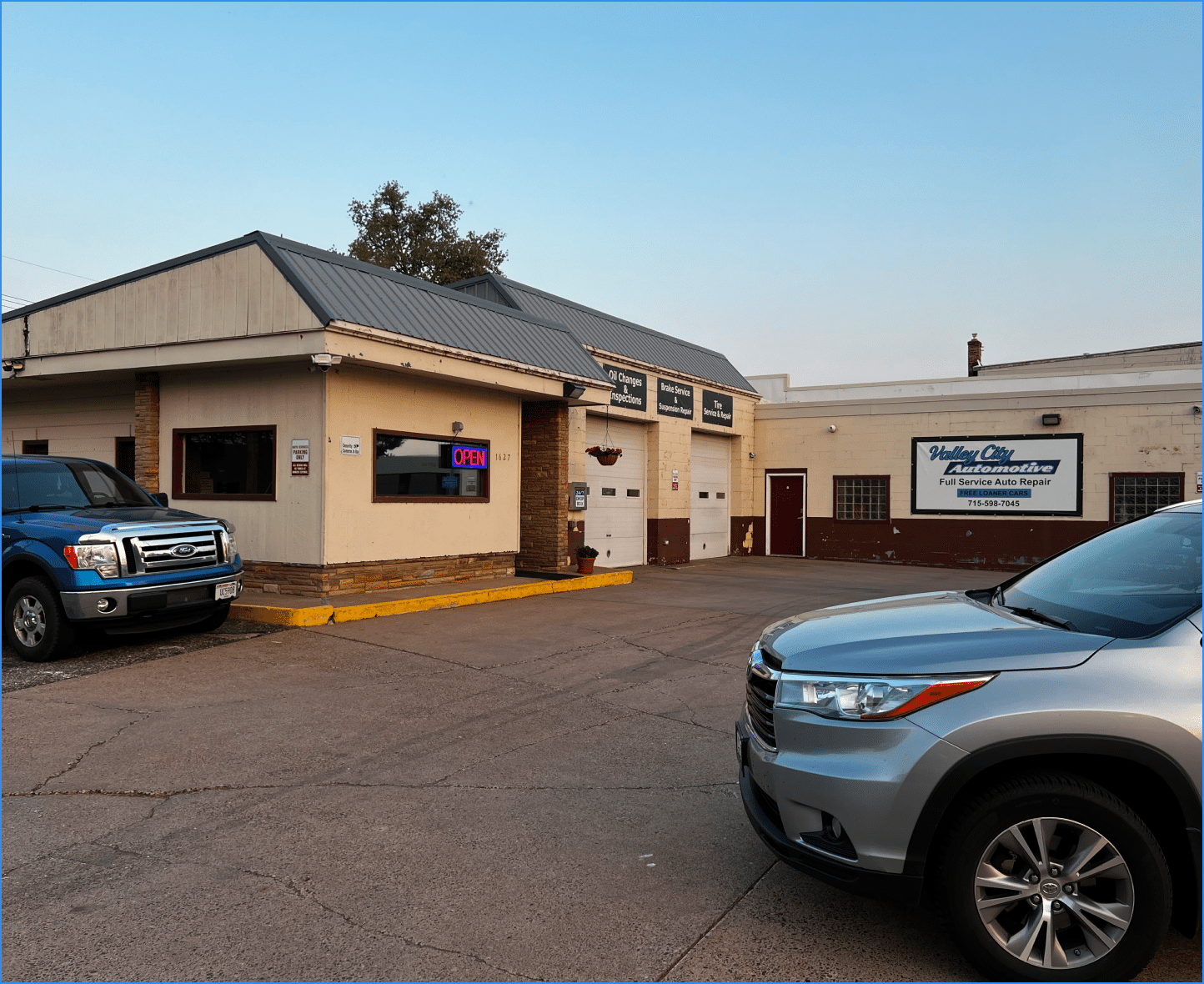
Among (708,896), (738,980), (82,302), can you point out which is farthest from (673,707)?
(82,302)

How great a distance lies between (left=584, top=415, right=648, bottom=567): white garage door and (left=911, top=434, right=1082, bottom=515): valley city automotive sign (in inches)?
285

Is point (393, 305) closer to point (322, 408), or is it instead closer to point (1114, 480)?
point (322, 408)

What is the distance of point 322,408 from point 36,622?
4.37m

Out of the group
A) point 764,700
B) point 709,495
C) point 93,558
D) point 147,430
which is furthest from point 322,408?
point 709,495

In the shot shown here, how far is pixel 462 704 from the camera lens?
23.4 feet

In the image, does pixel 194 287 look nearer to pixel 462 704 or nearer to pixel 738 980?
pixel 462 704

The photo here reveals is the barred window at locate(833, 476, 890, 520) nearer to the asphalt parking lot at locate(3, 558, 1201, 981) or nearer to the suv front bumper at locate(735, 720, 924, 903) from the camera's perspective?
the asphalt parking lot at locate(3, 558, 1201, 981)

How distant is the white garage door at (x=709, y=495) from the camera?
898 inches

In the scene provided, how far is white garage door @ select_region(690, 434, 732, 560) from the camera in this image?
22812 millimetres

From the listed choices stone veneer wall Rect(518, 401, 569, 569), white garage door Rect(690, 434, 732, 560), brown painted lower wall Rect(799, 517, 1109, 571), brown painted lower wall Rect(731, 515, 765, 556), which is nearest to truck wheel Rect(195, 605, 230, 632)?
stone veneer wall Rect(518, 401, 569, 569)

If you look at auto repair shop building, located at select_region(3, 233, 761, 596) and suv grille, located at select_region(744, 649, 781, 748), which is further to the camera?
auto repair shop building, located at select_region(3, 233, 761, 596)

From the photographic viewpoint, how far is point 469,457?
47.9 ft

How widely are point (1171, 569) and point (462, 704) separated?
16.5 feet

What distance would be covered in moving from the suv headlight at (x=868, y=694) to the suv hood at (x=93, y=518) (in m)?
7.58
